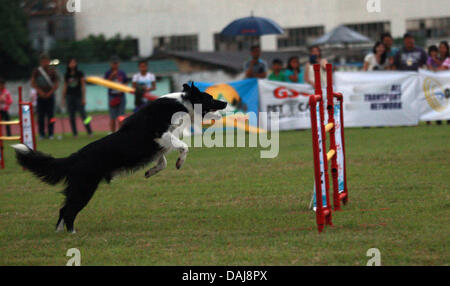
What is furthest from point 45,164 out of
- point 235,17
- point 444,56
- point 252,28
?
point 235,17

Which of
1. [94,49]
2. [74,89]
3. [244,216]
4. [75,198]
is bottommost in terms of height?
[244,216]

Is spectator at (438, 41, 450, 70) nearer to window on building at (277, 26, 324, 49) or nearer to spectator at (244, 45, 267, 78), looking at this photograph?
spectator at (244, 45, 267, 78)

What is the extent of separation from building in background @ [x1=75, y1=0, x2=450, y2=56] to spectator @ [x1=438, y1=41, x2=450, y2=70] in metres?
24.4

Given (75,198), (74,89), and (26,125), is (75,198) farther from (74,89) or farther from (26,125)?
(74,89)

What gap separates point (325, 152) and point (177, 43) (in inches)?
1573

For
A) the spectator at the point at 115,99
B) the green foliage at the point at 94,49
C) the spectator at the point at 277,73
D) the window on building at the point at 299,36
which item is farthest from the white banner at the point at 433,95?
→ the green foliage at the point at 94,49

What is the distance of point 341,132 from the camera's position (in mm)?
6746

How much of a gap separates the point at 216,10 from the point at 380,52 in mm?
27894

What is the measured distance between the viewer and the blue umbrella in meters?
17.1

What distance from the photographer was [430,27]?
39062mm

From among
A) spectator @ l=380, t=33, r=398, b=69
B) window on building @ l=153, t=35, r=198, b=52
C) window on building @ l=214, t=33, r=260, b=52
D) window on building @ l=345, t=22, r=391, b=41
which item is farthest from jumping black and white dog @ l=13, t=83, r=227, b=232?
window on building @ l=153, t=35, r=198, b=52

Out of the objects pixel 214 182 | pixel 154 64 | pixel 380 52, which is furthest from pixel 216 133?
pixel 154 64

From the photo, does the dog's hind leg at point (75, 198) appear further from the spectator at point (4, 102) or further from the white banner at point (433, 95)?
the white banner at point (433, 95)
